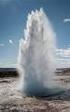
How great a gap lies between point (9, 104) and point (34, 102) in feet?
6.48

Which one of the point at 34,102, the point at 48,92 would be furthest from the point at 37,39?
the point at 34,102

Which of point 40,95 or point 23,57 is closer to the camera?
point 40,95

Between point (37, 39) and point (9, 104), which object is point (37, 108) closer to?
point (9, 104)

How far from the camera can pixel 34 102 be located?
19172 mm

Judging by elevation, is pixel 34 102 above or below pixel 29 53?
below

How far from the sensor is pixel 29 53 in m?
27.3

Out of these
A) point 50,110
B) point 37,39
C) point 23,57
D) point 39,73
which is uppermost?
point 37,39

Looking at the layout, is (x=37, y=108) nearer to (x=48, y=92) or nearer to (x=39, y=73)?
(x=48, y=92)

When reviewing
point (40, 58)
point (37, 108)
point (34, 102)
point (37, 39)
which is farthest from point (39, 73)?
point (37, 108)

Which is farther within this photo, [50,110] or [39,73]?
[39,73]

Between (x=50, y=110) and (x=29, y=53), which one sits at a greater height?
(x=29, y=53)

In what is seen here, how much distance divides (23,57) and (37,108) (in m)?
10.8

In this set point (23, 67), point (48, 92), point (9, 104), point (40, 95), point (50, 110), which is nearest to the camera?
point (50, 110)

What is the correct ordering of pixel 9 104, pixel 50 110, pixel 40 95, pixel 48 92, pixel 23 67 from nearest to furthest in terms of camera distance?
pixel 50 110
pixel 9 104
pixel 40 95
pixel 48 92
pixel 23 67
